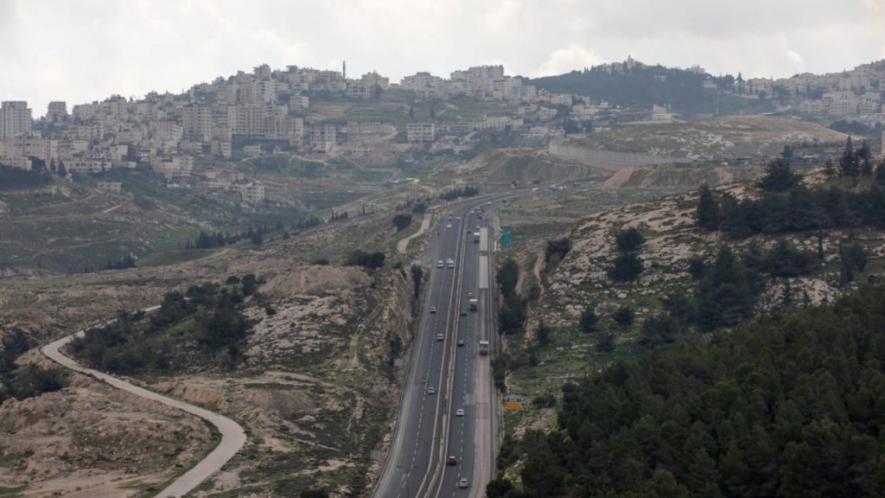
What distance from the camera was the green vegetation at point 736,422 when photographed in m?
48.8

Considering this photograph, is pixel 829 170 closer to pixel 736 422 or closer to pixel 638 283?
pixel 638 283

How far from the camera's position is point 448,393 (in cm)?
8575

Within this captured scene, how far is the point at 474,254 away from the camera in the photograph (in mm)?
130500

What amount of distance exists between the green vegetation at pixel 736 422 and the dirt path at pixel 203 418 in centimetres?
1385

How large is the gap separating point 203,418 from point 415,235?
217 ft

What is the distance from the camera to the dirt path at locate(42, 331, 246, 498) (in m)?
63.8

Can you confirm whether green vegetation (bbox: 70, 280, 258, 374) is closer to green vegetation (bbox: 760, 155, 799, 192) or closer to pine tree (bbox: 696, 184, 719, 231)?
pine tree (bbox: 696, 184, 719, 231)

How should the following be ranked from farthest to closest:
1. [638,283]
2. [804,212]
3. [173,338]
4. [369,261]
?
[369,261], [804,212], [638,283], [173,338]

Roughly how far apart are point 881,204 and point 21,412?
2335 inches

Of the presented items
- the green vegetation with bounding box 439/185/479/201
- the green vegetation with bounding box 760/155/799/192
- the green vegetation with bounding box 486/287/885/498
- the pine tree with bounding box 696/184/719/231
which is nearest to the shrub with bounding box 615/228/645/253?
the pine tree with bounding box 696/184/719/231

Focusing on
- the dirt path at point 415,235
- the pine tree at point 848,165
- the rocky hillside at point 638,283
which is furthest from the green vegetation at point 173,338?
the pine tree at point 848,165

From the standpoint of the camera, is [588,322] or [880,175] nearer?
[588,322]

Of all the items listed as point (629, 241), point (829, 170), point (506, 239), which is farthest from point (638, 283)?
point (506, 239)

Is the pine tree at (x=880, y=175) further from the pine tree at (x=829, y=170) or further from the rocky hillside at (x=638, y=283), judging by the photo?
the rocky hillside at (x=638, y=283)
